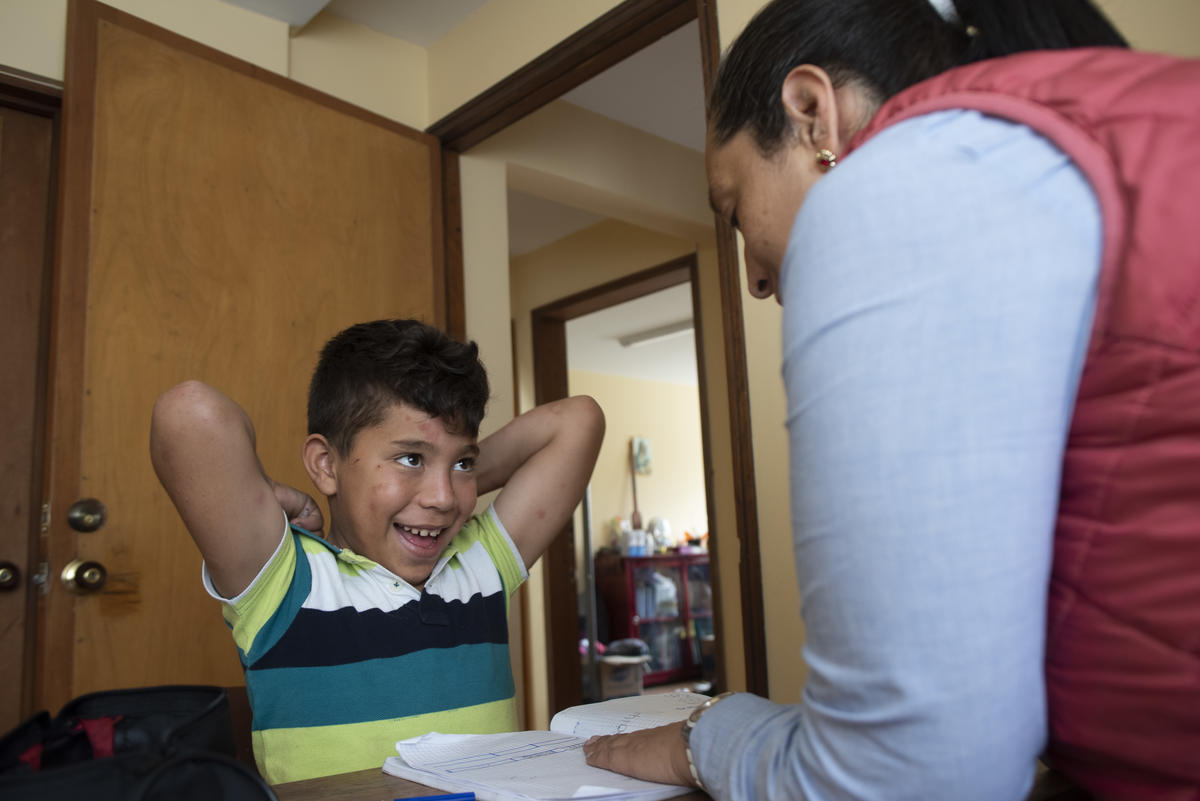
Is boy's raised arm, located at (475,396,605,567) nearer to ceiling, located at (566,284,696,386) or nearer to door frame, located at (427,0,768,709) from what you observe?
door frame, located at (427,0,768,709)

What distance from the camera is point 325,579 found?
1.15 m

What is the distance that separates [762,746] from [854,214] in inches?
12.9

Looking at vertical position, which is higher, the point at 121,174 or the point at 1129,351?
the point at 121,174

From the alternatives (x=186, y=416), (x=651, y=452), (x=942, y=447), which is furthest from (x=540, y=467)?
(x=651, y=452)

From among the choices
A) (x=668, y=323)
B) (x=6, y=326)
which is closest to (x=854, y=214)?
(x=6, y=326)

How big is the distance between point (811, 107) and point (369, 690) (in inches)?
34.4

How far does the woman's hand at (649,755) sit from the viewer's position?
0.63m

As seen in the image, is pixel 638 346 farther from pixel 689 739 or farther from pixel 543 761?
pixel 689 739

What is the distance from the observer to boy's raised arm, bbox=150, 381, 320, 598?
103cm

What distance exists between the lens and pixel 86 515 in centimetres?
180

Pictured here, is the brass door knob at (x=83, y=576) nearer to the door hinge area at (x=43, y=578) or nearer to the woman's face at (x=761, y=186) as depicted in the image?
the door hinge area at (x=43, y=578)

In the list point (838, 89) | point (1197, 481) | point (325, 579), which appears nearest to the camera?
point (1197, 481)

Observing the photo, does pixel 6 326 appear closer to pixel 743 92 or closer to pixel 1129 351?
pixel 743 92

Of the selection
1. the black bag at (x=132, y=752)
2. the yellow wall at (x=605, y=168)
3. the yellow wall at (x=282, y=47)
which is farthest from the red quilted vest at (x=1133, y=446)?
the yellow wall at (x=605, y=168)
